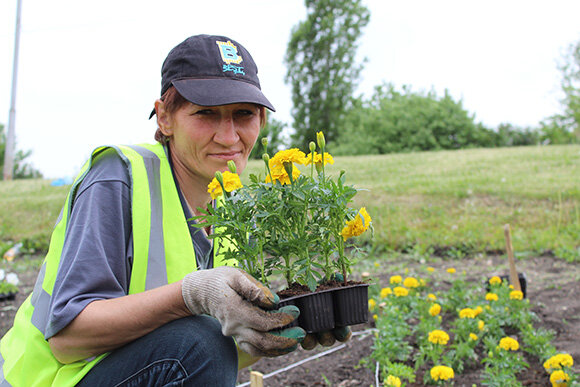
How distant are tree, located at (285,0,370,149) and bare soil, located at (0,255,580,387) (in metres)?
21.2

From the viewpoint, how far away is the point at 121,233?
1.41 metres

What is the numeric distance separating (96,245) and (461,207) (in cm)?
503

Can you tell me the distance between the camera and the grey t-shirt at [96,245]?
129 cm

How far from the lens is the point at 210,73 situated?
1624mm

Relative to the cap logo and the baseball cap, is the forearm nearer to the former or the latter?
the baseball cap

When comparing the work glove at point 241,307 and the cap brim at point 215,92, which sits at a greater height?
the cap brim at point 215,92

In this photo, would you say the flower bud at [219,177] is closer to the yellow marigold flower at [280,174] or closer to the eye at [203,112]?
the yellow marigold flower at [280,174]

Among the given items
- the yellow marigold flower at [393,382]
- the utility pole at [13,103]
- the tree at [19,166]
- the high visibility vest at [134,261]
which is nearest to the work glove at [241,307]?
the high visibility vest at [134,261]

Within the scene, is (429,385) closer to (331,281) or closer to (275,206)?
(331,281)

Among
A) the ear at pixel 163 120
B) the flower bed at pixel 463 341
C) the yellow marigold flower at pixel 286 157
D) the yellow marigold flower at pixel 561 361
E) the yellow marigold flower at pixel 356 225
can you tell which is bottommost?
the flower bed at pixel 463 341

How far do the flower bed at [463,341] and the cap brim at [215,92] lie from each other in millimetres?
1368

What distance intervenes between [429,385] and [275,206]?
1.45 meters

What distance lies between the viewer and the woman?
131 centimetres

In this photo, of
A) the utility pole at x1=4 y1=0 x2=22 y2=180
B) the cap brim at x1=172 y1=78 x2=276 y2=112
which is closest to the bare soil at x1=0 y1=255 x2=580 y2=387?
the cap brim at x1=172 y1=78 x2=276 y2=112
